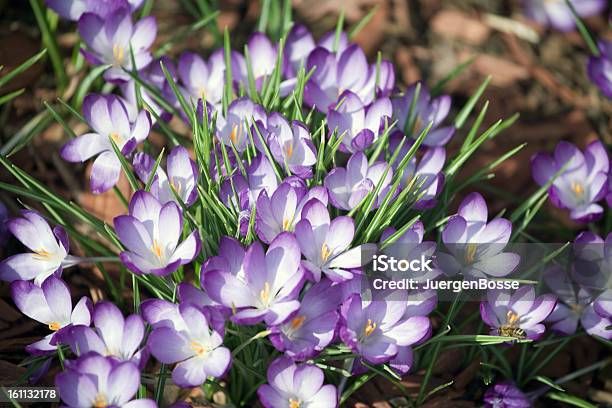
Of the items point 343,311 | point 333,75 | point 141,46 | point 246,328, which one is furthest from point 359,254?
point 141,46

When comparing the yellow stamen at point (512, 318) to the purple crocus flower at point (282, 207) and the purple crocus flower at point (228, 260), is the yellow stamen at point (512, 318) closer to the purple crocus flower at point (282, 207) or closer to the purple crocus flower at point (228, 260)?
the purple crocus flower at point (282, 207)

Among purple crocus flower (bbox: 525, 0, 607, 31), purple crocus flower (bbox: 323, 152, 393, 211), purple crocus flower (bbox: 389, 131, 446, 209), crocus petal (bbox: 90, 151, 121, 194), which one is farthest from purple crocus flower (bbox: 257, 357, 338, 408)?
purple crocus flower (bbox: 525, 0, 607, 31)

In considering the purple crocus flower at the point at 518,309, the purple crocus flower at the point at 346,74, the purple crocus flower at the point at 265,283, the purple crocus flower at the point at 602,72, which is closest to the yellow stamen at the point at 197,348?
the purple crocus flower at the point at 265,283

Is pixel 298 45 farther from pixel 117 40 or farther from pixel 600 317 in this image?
pixel 600 317

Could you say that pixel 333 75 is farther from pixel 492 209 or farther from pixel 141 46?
pixel 492 209

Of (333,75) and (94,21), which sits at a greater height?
(94,21)

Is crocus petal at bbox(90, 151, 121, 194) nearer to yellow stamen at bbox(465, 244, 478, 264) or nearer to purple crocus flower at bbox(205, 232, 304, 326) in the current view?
purple crocus flower at bbox(205, 232, 304, 326)

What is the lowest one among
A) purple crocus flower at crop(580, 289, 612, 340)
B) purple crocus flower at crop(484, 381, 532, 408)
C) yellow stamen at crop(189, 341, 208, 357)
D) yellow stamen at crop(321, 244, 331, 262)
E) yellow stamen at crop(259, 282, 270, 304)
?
purple crocus flower at crop(484, 381, 532, 408)
